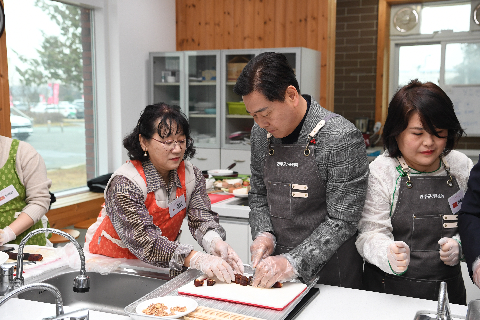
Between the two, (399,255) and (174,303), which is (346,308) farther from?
(174,303)

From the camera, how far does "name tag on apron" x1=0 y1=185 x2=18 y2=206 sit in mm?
2225

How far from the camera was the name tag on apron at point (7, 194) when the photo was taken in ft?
7.30

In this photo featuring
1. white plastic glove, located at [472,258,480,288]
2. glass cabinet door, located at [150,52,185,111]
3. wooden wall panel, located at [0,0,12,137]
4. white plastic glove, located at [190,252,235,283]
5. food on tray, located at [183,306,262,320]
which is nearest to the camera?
food on tray, located at [183,306,262,320]

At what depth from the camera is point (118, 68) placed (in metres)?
4.77

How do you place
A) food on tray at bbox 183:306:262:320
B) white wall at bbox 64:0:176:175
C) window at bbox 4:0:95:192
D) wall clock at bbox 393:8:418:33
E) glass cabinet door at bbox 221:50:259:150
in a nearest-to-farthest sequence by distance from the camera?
food on tray at bbox 183:306:262:320, window at bbox 4:0:95:192, white wall at bbox 64:0:176:175, glass cabinet door at bbox 221:50:259:150, wall clock at bbox 393:8:418:33

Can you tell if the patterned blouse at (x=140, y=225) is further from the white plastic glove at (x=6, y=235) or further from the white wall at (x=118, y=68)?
the white wall at (x=118, y=68)

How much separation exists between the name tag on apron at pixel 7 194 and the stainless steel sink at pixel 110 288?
28.7 inches

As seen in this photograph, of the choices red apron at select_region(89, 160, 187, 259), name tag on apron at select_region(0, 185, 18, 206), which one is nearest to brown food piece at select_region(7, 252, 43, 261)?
red apron at select_region(89, 160, 187, 259)

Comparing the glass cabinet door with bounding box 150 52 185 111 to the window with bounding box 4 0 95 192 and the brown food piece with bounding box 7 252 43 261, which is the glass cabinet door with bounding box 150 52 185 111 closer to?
the window with bounding box 4 0 95 192

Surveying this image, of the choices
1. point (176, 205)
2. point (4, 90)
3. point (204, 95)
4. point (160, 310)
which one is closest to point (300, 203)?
point (176, 205)

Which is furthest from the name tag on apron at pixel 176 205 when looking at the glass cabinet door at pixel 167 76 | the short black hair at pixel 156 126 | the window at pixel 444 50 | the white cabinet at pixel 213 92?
the window at pixel 444 50

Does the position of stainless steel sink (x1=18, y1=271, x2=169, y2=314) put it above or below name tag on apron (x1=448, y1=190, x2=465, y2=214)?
below

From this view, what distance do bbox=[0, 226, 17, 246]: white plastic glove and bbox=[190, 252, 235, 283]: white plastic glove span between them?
96 cm

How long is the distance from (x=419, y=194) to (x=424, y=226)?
11 centimetres
